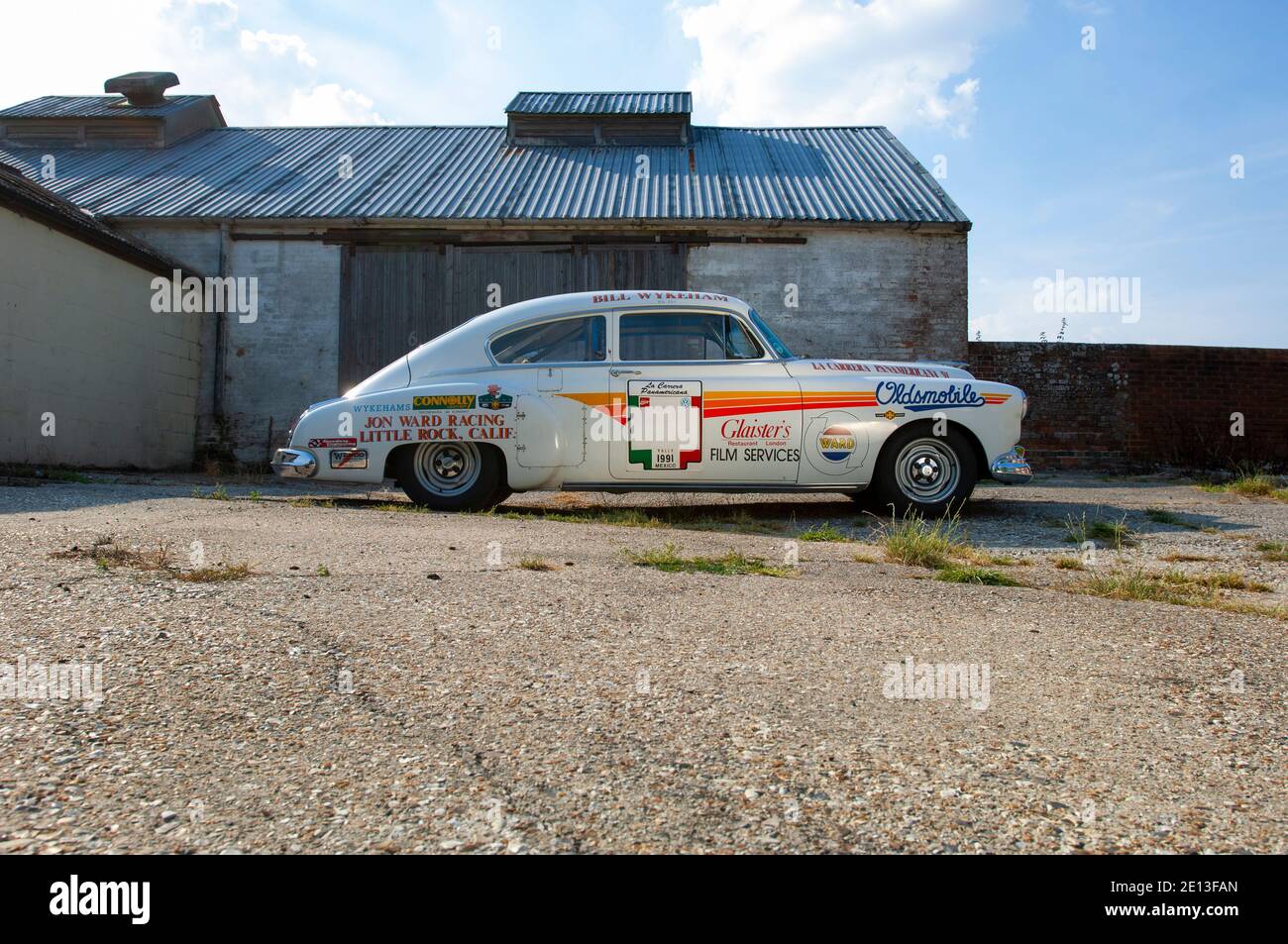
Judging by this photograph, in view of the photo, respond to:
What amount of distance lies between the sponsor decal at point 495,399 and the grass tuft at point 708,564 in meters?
2.37

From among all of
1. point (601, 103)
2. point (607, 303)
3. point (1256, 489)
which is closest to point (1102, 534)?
point (607, 303)

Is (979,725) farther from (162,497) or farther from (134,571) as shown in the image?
(162,497)

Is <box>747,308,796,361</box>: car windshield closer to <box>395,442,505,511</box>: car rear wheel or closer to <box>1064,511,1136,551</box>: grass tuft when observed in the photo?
<box>395,442,505,511</box>: car rear wheel

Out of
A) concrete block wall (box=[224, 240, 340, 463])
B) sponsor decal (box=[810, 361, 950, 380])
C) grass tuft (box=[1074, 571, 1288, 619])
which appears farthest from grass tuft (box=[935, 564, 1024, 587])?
concrete block wall (box=[224, 240, 340, 463])

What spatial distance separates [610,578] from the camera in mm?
3795

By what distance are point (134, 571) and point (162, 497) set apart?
349cm

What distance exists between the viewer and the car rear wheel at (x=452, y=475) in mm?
6477

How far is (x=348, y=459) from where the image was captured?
21.1ft

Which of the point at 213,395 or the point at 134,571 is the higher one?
the point at 213,395

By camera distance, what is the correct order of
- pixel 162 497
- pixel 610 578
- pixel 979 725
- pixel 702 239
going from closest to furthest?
pixel 979 725
pixel 610 578
pixel 162 497
pixel 702 239

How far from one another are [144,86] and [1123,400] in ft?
58.4

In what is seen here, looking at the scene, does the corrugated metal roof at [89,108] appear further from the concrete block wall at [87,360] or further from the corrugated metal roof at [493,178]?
the concrete block wall at [87,360]

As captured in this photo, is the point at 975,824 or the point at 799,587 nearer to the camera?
the point at 975,824
